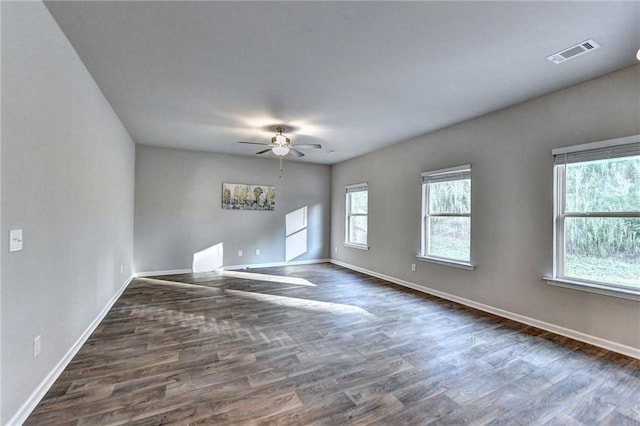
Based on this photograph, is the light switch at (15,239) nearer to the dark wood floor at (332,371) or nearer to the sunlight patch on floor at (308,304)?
the dark wood floor at (332,371)

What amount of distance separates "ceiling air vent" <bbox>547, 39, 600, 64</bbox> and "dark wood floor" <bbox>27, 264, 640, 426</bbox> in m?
2.62

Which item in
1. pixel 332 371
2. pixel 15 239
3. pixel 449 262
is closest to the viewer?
pixel 15 239

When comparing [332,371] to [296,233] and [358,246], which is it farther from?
[296,233]

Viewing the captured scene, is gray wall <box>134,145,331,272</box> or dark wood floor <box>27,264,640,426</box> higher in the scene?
gray wall <box>134,145,331,272</box>

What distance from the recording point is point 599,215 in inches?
110

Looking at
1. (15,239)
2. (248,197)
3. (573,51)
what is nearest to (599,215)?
(573,51)

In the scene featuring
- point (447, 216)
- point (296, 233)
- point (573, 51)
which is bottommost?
point (296, 233)

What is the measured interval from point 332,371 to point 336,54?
2627 mm

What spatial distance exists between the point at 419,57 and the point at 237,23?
152cm

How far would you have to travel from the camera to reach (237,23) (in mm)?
2047

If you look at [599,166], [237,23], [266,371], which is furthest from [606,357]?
[237,23]

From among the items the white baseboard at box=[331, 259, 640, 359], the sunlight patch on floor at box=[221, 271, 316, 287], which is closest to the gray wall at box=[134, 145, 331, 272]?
the sunlight patch on floor at box=[221, 271, 316, 287]

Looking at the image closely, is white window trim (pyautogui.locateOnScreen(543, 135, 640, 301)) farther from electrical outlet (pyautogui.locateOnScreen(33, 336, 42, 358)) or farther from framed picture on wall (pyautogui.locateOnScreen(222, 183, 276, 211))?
framed picture on wall (pyautogui.locateOnScreen(222, 183, 276, 211))

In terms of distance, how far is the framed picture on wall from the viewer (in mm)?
6320
